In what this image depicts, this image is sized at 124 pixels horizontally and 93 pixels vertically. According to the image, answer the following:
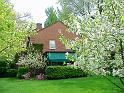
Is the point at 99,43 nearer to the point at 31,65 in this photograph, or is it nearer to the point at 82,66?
the point at 82,66

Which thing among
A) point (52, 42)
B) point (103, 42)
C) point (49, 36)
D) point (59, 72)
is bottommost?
point (103, 42)

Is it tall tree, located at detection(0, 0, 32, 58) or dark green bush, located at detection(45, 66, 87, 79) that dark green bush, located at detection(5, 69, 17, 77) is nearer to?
dark green bush, located at detection(45, 66, 87, 79)

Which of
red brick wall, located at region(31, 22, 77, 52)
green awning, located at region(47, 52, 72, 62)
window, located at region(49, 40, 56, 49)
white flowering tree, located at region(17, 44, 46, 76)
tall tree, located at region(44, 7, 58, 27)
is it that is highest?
tall tree, located at region(44, 7, 58, 27)

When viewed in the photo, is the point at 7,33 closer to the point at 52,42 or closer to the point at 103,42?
the point at 103,42

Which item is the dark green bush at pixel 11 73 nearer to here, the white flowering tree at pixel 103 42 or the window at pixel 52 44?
the window at pixel 52 44

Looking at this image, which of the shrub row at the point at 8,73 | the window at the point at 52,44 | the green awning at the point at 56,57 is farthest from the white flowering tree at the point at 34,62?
the window at the point at 52,44

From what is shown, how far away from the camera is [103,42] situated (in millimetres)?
9539

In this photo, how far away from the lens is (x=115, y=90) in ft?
83.9

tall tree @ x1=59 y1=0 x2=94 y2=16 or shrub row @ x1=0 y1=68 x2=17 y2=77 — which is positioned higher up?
tall tree @ x1=59 y1=0 x2=94 y2=16

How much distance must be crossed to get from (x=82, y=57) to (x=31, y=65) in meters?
31.9

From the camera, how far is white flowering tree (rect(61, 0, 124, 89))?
30.7 ft

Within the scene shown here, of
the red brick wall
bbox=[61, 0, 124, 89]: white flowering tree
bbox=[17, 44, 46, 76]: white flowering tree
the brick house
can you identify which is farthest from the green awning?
bbox=[61, 0, 124, 89]: white flowering tree

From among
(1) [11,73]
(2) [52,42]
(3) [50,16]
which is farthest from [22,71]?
(3) [50,16]

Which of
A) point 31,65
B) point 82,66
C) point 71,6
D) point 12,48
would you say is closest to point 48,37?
point 71,6
